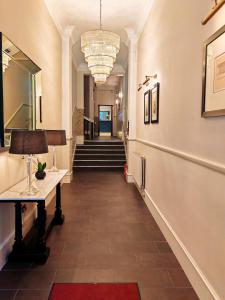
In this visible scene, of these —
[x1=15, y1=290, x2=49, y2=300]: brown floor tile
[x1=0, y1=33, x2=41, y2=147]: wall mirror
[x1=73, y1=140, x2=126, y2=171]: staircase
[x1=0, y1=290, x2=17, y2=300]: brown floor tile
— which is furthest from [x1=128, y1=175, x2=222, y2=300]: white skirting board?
[x1=73, y1=140, x2=126, y2=171]: staircase

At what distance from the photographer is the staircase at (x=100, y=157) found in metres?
8.38

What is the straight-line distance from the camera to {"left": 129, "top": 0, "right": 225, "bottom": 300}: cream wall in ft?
6.15

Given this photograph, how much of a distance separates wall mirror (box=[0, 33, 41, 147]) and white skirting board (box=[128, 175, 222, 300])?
2.04 meters

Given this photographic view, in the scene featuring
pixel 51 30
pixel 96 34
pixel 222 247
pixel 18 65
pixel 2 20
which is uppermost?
pixel 51 30

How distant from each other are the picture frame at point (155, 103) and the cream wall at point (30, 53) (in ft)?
5.95

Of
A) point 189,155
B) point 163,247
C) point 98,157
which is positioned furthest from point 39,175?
point 98,157

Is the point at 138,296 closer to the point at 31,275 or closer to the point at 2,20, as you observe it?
the point at 31,275

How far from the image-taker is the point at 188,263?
2400 millimetres

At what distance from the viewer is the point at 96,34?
4.29 meters

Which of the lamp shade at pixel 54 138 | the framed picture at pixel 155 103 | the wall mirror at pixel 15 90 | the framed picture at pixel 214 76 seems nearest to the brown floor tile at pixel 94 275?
the wall mirror at pixel 15 90

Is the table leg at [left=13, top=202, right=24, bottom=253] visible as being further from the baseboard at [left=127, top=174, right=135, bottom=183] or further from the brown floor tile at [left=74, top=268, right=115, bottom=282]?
the baseboard at [left=127, top=174, right=135, bottom=183]

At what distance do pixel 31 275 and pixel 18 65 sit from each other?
7.26 ft

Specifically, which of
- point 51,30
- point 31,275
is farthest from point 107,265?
point 51,30

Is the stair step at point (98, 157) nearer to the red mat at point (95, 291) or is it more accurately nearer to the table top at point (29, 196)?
the table top at point (29, 196)
